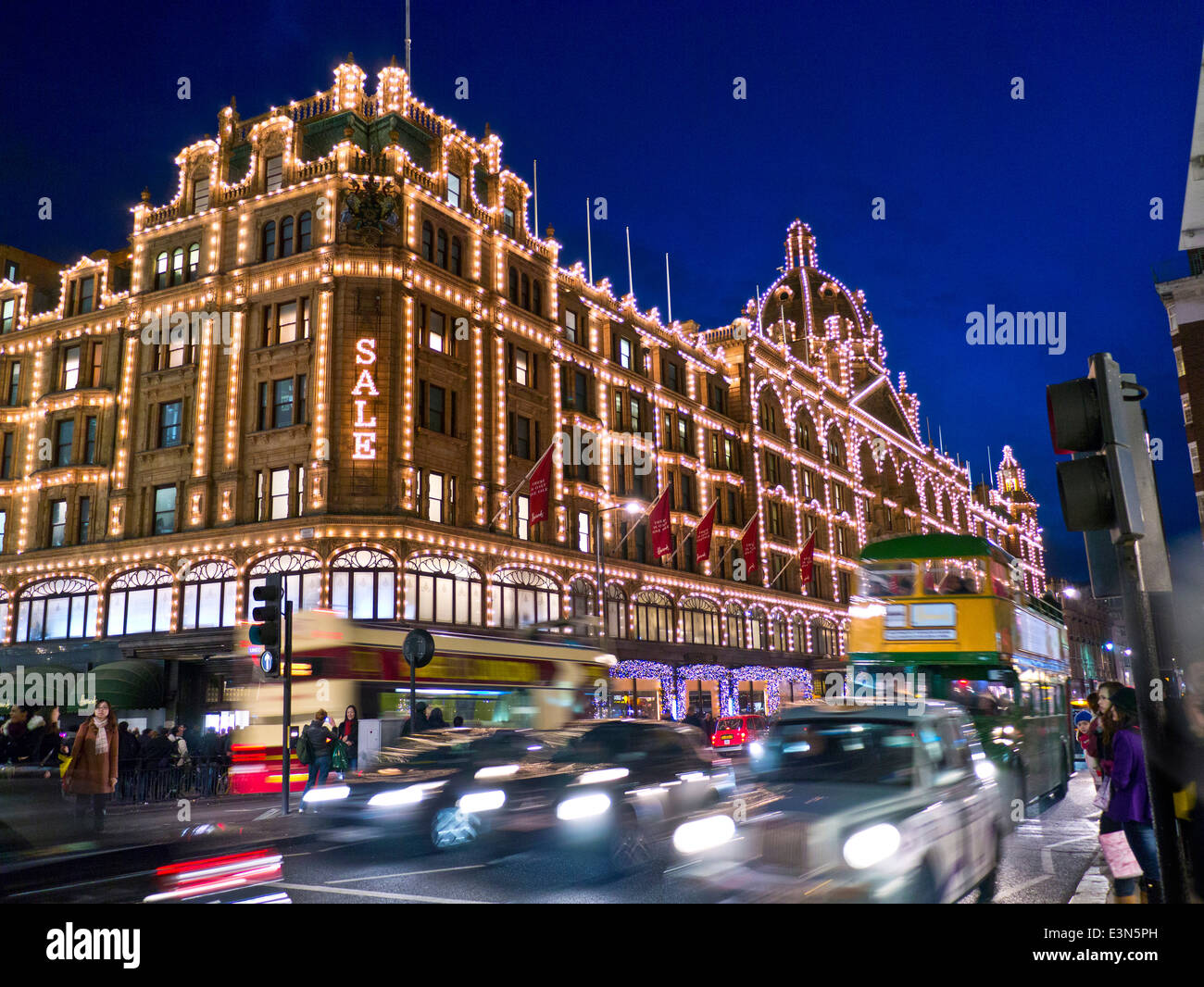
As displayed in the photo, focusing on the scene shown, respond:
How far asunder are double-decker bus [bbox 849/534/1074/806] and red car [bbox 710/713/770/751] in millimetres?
16517

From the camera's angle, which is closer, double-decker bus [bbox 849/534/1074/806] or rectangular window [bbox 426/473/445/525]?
double-decker bus [bbox 849/534/1074/806]

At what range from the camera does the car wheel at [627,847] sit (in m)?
11.0

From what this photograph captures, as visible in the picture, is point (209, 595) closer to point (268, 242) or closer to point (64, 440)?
point (64, 440)

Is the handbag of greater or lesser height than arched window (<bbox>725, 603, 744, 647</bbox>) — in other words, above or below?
below

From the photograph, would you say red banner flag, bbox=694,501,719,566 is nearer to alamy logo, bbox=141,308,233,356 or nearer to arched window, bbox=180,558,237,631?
arched window, bbox=180,558,237,631

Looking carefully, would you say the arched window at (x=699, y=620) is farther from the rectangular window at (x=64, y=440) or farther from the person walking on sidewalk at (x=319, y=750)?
the person walking on sidewalk at (x=319, y=750)

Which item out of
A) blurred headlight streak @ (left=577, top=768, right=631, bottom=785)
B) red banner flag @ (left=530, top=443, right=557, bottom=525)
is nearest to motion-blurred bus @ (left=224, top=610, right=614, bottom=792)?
red banner flag @ (left=530, top=443, right=557, bottom=525)

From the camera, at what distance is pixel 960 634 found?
17656 mm

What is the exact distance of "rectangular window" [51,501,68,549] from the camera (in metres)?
40.0

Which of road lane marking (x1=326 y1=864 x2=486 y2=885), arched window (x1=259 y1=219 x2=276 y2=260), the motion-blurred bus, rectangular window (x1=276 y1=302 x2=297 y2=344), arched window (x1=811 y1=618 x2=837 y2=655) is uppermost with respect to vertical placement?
arched window (x1=259 y1=219 x2=276 y2=260)

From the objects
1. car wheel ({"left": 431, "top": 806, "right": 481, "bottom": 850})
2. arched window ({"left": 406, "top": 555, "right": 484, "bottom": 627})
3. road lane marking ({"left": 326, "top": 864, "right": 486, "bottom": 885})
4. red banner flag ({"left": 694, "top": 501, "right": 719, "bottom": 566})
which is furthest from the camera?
red banner flag ({"left": 694, "top": 501, "right": 719, "bottom": 566})

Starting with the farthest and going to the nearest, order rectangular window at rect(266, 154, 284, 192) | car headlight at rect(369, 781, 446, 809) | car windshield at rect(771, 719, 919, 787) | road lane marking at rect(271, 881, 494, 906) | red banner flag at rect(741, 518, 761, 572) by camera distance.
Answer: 1. red banner flag at rect(741, 518, 761, 572)
2. rectangular window at rect(266, 154, 284, 192)
3. car headlight at rect(369, 781, 446, 809)
4. road lane marking at rect(271, 881, 494, 906)
5. car windshield at rect(771, 719, 919, 787)

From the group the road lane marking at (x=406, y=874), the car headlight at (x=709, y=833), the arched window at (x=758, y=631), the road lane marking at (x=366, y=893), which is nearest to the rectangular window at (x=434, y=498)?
the road lane marking at (x=406, y=874)

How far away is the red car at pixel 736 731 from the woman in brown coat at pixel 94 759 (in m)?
25.1
